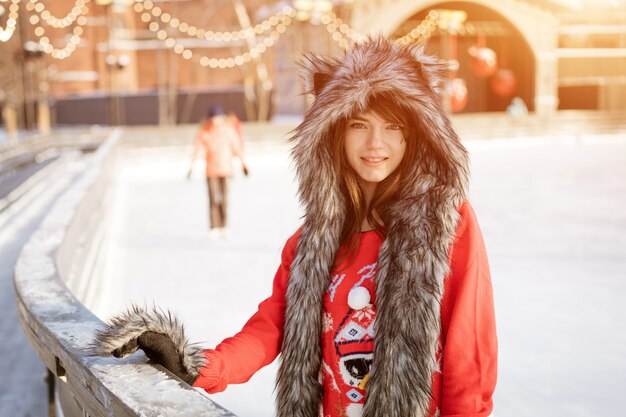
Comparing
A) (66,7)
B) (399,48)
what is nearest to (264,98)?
(66,7)

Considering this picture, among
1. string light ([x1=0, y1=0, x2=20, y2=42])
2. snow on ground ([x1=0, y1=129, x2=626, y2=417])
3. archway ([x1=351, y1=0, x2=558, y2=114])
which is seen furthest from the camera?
archway ([x1=351, y1=0, x2=558, y2=114])

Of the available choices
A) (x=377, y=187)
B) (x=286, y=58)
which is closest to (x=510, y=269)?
(x=377, y=187)

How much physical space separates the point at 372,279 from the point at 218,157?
272 inches

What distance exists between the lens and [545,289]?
554cm

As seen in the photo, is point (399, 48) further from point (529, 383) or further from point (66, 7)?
point (66, 7)

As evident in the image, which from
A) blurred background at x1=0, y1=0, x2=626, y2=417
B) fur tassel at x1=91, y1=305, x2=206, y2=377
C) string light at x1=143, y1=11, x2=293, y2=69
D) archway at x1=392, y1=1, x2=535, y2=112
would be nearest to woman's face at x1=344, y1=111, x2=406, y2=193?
blurred background at x1=0, y1=0, x2=626, y2=417

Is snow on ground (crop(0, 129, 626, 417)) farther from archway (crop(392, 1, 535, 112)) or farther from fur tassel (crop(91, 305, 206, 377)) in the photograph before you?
archway (crop(392, 1, 535, 112))

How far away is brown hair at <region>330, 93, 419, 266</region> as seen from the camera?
1.62 metres

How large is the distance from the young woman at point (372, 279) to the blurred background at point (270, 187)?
A: 197 mm

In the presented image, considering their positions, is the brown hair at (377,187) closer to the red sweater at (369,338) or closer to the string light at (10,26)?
the red sweater at (369,338)

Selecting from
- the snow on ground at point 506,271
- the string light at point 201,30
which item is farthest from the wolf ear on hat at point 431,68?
the string light at point 201,30

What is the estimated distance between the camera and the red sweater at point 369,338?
4.70 feet

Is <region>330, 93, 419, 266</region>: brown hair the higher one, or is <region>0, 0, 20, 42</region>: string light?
<region>0, 0, 20, 42</region>: string light

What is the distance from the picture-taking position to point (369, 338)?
1569 millimetres
